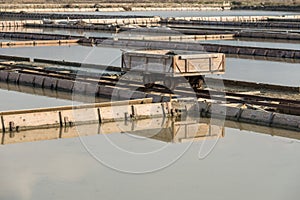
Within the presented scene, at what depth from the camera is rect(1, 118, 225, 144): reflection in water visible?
33.0ft

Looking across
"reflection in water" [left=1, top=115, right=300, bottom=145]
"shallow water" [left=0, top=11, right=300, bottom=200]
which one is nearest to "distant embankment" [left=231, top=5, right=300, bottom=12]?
"reflection in water" [left=1, top=115, right=300, bottom=145]

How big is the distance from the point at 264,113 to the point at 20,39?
62.4ft

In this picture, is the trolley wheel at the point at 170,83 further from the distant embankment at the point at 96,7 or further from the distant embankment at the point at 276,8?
the distant embankment at the point at 276,8

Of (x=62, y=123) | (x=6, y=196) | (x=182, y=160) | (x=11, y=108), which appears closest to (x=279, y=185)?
(x=182, y=160)

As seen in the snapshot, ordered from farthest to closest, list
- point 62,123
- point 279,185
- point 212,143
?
point 62,123 < point 212,143 < point 279,185

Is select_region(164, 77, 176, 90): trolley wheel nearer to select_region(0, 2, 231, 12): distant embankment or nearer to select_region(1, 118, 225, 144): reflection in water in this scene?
select_region(1, 118, 225, 144): reflection in water

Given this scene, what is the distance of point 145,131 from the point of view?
415 inches

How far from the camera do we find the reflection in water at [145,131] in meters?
10.1

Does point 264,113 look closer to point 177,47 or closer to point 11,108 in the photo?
point 11,108

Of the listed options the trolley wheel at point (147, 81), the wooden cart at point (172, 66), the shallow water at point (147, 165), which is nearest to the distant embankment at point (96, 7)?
the trolley wheel at point (147, 81)

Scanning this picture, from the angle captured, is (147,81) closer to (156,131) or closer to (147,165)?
(156,131)

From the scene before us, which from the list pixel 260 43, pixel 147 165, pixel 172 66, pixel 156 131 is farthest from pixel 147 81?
pixel 260 43

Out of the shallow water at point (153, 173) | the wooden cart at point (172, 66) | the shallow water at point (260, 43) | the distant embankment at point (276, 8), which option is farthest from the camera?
the distant embankment at point (276, 8)

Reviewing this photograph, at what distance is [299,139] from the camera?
9.94 meters
